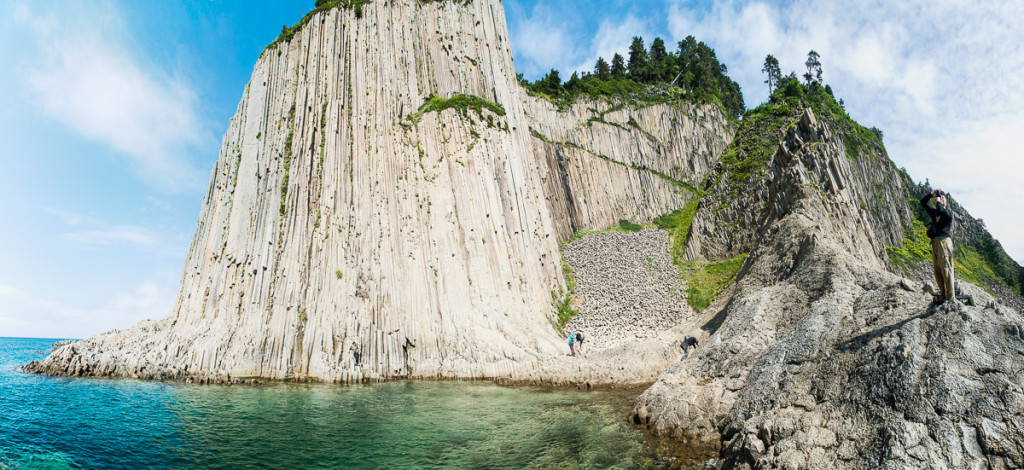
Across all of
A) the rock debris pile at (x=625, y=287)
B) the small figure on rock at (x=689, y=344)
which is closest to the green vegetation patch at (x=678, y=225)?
the rock debris pile at (x=625, y=287)

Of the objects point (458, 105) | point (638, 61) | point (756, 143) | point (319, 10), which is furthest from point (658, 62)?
point (319, 10)

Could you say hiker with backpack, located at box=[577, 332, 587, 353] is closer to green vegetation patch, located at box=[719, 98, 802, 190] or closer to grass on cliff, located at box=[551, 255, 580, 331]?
grass on cliff, located at box=[551, 255, 580, 331]

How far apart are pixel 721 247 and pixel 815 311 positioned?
25.0m

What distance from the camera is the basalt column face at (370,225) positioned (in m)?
→ 27.1

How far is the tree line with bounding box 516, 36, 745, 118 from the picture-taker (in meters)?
58.4

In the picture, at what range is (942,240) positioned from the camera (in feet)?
30.0

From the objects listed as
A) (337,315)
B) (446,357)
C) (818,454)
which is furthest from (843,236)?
(337,315)

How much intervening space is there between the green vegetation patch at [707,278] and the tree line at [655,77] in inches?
1090

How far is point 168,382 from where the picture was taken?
25047 millimetres

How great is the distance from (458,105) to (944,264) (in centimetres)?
3338

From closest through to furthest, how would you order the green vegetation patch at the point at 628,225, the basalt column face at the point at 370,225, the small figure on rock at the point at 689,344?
the small figure on rock at the point at 689,344, the basalt column face at the point at 370,225, the green vegetation patch at the point at 628,225

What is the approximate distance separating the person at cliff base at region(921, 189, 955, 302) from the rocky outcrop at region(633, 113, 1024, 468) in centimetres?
53

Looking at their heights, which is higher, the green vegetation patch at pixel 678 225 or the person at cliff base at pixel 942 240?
the green vegetation patch at pixel 678 225

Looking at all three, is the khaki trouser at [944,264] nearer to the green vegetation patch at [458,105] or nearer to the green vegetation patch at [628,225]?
the green vegetation patch at [458,105]
